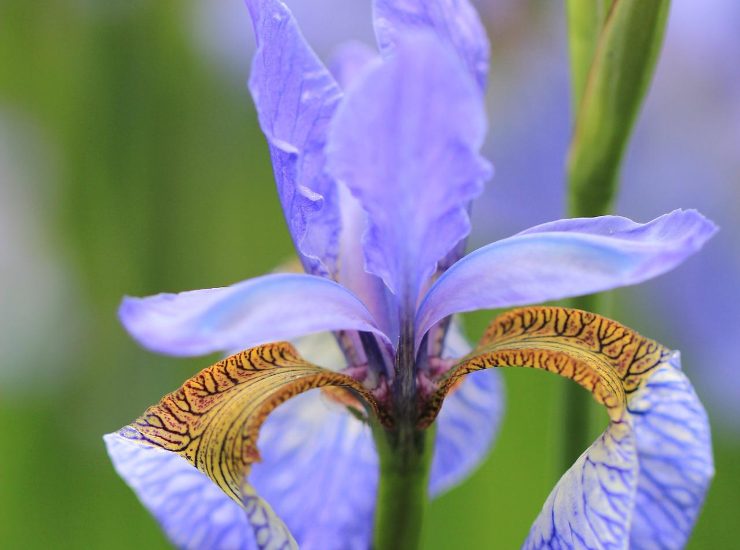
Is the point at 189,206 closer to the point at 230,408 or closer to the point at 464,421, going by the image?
the point at 464,421

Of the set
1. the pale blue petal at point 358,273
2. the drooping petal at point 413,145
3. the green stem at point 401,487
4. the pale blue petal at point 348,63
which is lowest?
the green stem at point 401,487

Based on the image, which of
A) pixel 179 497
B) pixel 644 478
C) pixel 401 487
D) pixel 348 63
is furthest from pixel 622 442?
pixel 348 63

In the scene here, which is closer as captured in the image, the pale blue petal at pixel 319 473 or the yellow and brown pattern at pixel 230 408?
the yellow and brown pattern at pixel 230 408

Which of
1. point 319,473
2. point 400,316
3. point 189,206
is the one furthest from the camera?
point 189,206

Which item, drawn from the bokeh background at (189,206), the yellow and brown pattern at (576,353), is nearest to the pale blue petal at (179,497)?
the yellow and brown pattern at (576,353)

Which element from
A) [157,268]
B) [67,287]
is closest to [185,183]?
[157,268]

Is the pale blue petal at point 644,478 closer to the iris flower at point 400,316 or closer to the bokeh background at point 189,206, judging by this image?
the iris flower at point 400,316

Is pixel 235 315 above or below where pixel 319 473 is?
above

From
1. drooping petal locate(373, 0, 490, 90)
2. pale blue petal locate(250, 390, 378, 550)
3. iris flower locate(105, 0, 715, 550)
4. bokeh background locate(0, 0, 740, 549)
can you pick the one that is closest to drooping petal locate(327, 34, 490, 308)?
iris flower locate(105, 0, 715, 550)
